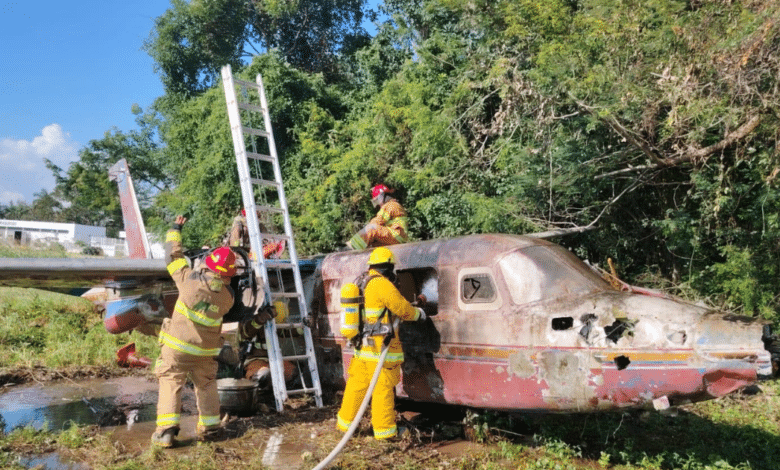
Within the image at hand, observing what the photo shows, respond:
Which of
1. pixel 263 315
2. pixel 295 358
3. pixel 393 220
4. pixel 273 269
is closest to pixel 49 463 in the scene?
pixel 263 315

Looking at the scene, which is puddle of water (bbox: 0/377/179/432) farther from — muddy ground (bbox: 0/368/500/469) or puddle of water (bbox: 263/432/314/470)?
puddle of water (bbox: 263/432/314/470)

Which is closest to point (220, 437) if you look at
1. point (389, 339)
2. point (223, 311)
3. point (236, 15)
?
point (223, 311)

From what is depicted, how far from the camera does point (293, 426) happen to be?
8.10 meters

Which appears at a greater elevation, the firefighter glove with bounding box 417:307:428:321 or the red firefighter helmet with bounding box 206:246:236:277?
the red firefighter helmet with bounding box 206:246:236:277

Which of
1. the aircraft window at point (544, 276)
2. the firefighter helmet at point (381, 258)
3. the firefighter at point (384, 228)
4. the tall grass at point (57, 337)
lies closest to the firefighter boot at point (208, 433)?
the firefighter helmet at point (381, 258)

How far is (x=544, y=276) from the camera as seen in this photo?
262 inches

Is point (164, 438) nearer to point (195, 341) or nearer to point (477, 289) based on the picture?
point (195, 341)

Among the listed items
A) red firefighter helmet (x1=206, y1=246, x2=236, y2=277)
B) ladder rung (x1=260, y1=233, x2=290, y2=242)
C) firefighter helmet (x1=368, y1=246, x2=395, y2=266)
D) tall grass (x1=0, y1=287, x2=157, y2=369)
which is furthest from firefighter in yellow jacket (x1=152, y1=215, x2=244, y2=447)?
tall grass (x1=0, y1=287, x2=157, y2=369)

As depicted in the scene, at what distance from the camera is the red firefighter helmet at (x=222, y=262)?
768 centimetres

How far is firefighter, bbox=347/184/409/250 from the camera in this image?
906 centimetres

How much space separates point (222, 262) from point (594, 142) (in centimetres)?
721

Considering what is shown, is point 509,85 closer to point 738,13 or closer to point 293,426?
point 738,13

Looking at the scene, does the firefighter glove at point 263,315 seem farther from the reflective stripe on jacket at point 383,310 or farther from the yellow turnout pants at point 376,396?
the reflective stripe on jacket at point 383,310

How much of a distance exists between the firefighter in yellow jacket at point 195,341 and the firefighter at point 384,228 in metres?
2.07
